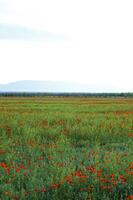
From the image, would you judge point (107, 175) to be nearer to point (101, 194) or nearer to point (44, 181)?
point (101, 194)

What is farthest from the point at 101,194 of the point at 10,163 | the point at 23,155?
the point at 23,155

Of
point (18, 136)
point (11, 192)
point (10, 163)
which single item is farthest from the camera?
point (18, 136)

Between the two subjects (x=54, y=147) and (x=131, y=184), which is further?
(x=54, y=147)

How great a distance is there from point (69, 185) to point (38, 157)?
2903 millimetres

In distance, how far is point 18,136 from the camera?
13.6m

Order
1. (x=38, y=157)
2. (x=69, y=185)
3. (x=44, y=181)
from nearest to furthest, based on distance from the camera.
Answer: (x=69, y=185)
(x=44, y=181)
(x=38, y=157)

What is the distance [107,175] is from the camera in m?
7.85

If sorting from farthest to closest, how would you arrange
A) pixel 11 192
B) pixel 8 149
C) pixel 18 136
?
pixel 18 136, pixel 8 149, pixel 11 192

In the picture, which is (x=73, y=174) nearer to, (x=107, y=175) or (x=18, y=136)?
(x=107, y=175)

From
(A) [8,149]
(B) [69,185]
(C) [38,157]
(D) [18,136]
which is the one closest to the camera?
(B) [69,185]

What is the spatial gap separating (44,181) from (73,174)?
73 cm

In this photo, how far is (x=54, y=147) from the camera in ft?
37.9

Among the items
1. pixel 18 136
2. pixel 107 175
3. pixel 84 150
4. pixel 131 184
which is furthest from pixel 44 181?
pixel 18 136

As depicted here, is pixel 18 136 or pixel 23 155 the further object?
pixel 18 136
